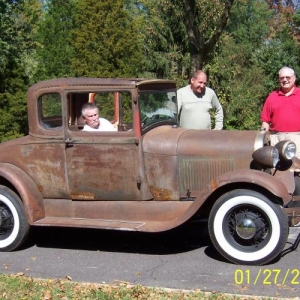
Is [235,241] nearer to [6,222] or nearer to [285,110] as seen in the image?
[285,110]

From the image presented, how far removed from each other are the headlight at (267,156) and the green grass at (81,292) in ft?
4.69

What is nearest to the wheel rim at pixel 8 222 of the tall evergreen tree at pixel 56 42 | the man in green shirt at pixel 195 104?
the man in green shirt at pixel 195 104

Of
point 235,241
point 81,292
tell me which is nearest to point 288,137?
point 235,241

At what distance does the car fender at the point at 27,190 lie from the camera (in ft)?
19.1

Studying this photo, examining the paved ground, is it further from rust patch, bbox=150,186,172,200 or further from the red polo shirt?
the red polo shirt

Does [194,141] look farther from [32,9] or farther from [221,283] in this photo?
[32,9]

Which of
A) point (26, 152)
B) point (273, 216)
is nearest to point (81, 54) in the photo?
point (26, 152)

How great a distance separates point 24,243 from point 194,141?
2.28 meters

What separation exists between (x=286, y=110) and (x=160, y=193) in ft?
6.75

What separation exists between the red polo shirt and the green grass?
295cm

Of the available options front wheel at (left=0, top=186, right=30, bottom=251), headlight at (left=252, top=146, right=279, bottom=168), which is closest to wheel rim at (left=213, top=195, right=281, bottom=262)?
headlight at (left=252, top=146, right=279, bottom=168)

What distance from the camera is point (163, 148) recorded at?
556 centimetres

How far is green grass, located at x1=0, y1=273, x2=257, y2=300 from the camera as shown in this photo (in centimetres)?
434

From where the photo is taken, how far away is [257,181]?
501 cm
